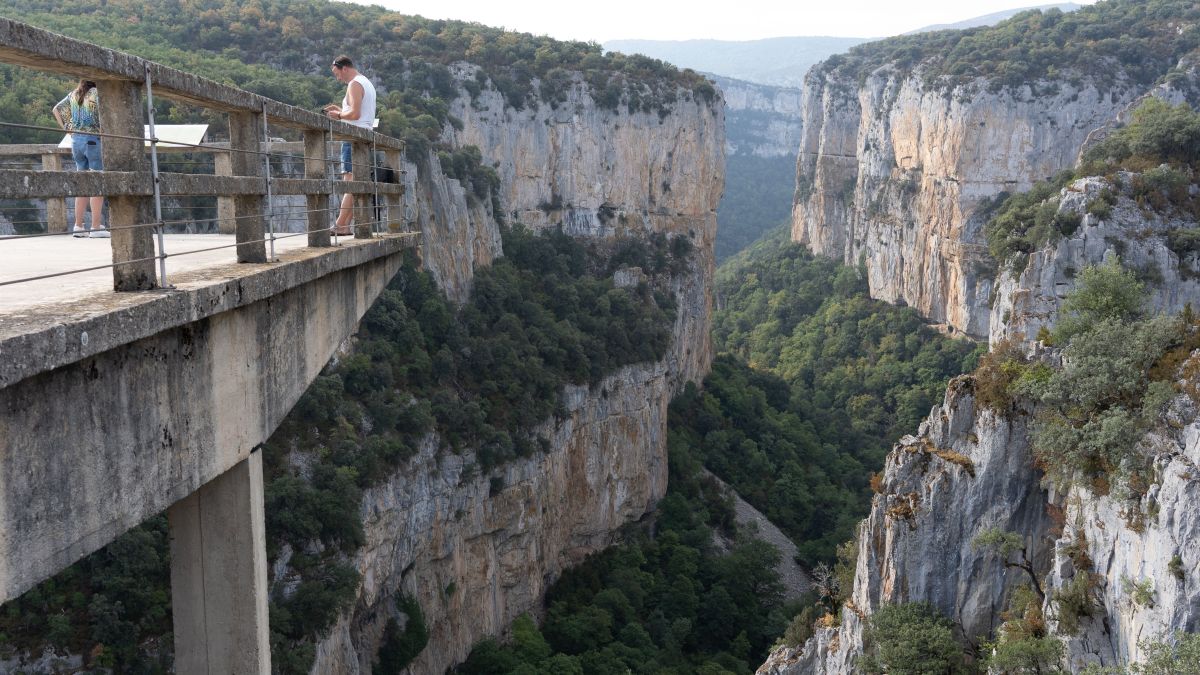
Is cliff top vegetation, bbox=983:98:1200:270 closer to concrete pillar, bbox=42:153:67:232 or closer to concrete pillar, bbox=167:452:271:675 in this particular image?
concrete pillar, bbox=42:153:67:232

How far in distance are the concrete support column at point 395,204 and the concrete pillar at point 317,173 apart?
3.11 metres

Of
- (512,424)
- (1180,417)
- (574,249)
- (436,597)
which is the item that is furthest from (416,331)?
(1180,417)

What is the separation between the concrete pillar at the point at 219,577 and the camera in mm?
6078

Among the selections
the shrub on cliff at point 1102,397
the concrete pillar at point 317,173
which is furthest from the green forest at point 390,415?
the shrub on cliff at point 1102,397

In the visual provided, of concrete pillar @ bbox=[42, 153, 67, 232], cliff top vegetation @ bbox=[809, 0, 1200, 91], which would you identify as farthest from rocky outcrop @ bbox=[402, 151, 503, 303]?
cliff top vegetation @ bbox=[809, 0, 1200, 91]

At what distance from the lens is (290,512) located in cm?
2486

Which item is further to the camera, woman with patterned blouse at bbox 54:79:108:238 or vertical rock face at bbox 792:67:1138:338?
vertical rock face at bbox 792:67:1138:338

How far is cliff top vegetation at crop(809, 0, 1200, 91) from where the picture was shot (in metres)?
69.4

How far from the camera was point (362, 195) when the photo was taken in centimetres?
1049

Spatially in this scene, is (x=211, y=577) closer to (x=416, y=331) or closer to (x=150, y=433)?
(x=150, y=433)

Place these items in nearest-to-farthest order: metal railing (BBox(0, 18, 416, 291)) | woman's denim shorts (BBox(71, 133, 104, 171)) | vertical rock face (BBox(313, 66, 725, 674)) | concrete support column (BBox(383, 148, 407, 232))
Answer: metal railing (BBox(0, 18, 416, 291)), woman's denim shorts (BBox(71, 133, 104, 171)), concrete support column (BBox(383, 148, 407, 232)), vertical rock face (BBox(313, 66, 725, 674))

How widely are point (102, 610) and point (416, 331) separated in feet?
56.6

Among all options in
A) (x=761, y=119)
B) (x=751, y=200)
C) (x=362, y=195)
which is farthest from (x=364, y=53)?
(x=761, y=119)

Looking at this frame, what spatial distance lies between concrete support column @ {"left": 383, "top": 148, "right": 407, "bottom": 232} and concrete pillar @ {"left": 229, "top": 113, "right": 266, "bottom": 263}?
5125 millimetres
